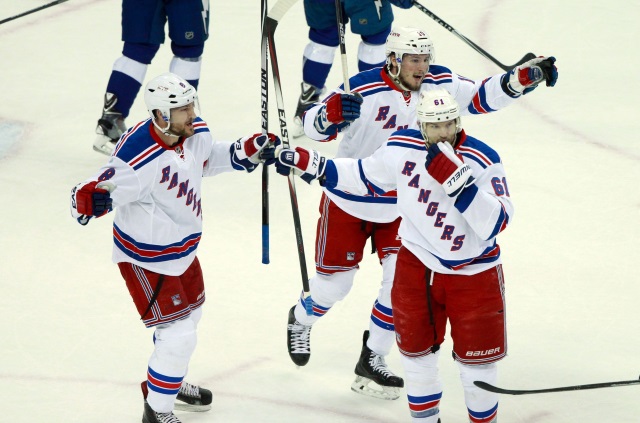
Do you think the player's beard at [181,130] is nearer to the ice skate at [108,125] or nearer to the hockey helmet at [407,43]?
the hockey helmet at [407,43]

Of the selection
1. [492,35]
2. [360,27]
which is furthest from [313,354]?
[492,35]

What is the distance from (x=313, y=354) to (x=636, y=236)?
6.19 feet

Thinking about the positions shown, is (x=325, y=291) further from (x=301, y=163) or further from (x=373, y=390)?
(x=301, y=163)

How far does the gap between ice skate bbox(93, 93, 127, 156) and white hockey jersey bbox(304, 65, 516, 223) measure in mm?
2316

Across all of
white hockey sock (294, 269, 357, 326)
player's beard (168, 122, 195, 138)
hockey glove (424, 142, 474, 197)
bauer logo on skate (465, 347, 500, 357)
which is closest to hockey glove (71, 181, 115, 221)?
player's beard (168, 122, 195, 138)

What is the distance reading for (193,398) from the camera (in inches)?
197

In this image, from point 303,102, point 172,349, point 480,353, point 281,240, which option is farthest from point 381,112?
point 303,102

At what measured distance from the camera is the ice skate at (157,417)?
4777 millimetres

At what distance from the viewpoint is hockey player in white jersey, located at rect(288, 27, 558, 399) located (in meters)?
4.92

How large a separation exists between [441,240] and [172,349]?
1.06 meters

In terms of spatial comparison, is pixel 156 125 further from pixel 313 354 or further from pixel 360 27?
pixel 360 27

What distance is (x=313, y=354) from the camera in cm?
544

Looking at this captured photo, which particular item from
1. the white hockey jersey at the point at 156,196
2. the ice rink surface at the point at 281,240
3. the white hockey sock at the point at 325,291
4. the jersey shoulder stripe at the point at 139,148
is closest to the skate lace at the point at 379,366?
the ice rink surface at the point at 281,240

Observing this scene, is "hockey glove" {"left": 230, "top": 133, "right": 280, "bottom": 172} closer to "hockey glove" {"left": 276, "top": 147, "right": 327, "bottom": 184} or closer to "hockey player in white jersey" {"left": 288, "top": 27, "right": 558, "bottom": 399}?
"hockey glove" {"left": 276, "top": 147, "right": 327, "bottom": 184}
